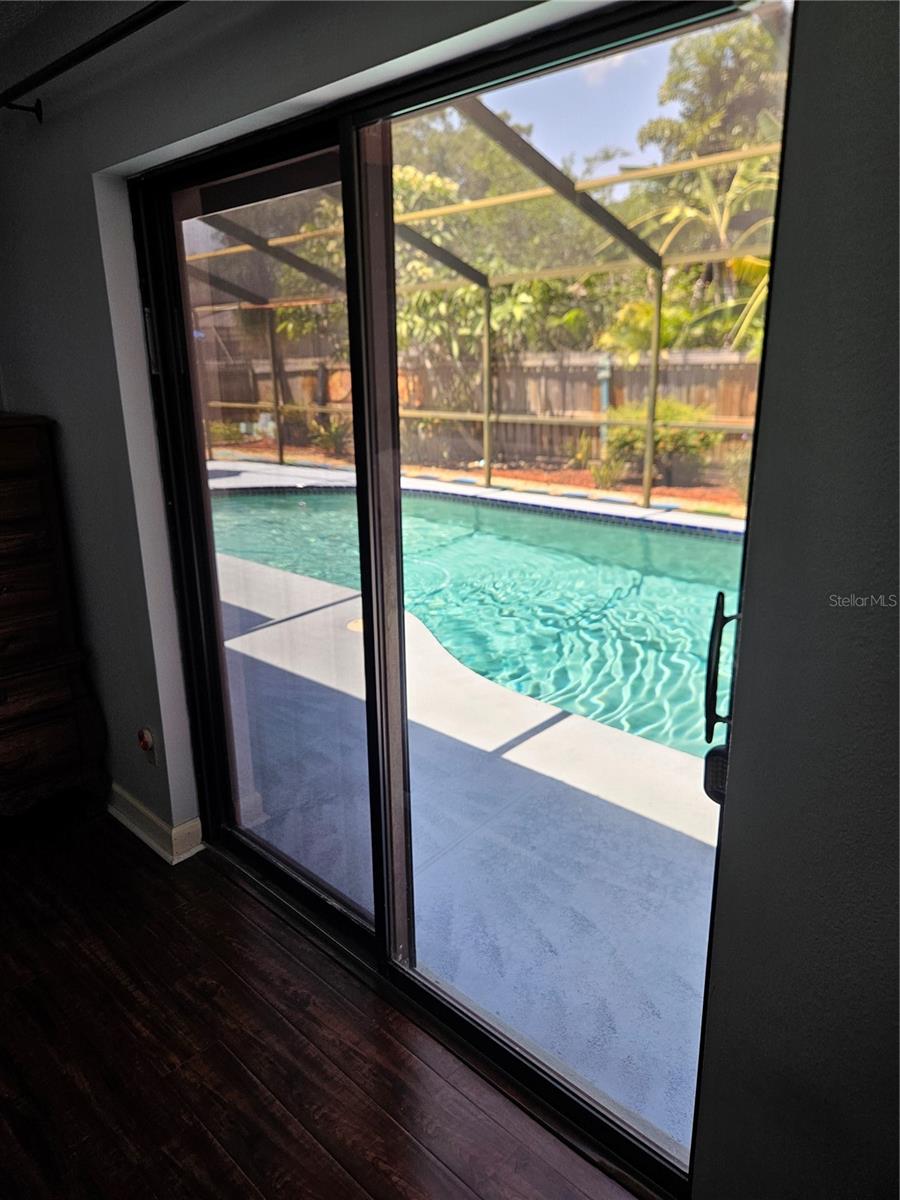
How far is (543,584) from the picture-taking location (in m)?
2.65

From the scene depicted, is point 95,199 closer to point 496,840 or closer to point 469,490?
point 469,490

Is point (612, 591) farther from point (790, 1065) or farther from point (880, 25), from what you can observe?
point (880, 25)

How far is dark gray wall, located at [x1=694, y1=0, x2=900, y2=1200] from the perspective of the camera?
36.8 inches

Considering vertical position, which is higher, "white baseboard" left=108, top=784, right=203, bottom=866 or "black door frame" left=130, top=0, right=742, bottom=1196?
"black door frame" left=130, top=0, right=742, bottom=1196

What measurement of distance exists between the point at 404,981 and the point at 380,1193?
0.55 metres

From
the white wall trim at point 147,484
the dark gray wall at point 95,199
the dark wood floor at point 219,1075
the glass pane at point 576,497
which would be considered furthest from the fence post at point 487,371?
the dark wood floor at point 219,1075

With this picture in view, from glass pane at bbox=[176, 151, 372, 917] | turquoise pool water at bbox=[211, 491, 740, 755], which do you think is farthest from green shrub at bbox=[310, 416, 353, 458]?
turquoise pool water at bbox=[211, 491, 740, 755]

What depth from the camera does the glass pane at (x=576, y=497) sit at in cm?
127

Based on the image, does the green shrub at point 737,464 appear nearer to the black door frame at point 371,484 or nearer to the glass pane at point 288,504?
the black door frame at point 371,484

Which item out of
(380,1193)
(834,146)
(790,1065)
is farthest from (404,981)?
(834,146)

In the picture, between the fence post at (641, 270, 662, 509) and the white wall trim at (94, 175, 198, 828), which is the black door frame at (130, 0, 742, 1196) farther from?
the fence post at (641, 270, 662, 509)

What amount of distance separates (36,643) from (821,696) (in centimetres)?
253

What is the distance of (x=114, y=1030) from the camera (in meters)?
2.05

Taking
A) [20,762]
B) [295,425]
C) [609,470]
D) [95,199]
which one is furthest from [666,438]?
[20,762]
